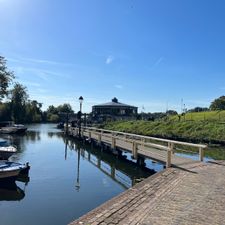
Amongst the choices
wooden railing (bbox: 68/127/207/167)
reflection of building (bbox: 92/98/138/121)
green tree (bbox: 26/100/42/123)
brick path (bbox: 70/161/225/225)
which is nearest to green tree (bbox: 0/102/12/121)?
green tree (bbox: 26/100/42/123)

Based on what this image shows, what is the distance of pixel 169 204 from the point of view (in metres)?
8.63

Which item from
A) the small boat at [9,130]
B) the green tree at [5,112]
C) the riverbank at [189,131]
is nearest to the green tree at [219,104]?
the riverbank at [189,131]

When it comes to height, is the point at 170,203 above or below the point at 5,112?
below

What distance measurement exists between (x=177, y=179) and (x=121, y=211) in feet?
14.8

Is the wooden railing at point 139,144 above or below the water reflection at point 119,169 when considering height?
above

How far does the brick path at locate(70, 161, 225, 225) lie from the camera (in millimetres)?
7316

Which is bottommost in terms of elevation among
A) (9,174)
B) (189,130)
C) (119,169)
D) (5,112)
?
(119,169)

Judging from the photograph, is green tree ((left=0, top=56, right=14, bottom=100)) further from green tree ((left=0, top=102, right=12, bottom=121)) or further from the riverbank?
green tree ((left=0, top=102, right=12, bottom=121))

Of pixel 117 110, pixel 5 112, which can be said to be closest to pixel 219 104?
pixel 117 110

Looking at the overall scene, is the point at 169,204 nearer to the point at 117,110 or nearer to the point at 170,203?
the point at 170,203

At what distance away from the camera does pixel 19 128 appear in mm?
55844

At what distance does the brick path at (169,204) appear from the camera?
732 centimetres

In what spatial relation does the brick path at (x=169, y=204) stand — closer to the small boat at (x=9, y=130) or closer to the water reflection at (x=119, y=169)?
the water reflection at (x=119, y=169)

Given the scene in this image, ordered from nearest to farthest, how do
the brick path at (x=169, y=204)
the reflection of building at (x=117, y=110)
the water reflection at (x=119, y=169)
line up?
1. the brick path at (x=169, y=204)
2. the water reflection at (x=119, y=169)
3. the reflection of building at (x=117, y=110)
